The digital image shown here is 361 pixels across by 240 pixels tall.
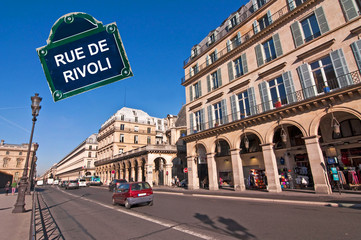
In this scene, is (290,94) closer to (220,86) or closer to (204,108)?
(220,86)

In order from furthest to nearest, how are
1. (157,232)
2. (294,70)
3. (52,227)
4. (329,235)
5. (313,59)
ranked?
(294,70) → (313,59) → (52,227) → (157,232) → (329,235)

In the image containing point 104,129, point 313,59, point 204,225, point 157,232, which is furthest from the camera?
point 104,129

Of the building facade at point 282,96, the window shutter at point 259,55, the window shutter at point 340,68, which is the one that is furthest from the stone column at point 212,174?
the window shutter at point 340,68

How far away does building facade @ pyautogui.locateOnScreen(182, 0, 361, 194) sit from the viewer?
12656 mm

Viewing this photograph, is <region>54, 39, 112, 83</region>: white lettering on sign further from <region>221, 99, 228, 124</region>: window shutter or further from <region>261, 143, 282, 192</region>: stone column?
<region>221, 99, 228, 124</region>: window shutter

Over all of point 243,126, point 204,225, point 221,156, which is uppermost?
point 243,126

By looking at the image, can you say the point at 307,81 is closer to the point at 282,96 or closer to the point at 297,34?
the point at 282,96

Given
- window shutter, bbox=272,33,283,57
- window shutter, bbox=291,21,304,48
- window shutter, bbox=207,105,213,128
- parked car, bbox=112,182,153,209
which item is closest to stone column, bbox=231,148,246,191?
window shutter, bbox=207,105,213,128

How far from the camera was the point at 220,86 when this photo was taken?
20984 millimetres

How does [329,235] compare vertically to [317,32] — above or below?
below

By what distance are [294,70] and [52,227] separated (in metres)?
18.0

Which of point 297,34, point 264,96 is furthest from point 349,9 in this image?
point 264,96

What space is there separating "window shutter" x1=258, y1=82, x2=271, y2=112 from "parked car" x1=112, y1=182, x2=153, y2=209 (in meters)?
11.9

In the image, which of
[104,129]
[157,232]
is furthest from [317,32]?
[104,129]
